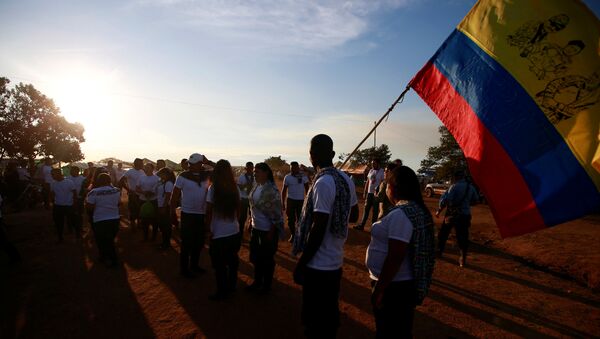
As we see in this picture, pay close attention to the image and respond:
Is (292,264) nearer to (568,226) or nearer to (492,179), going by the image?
(492,179)

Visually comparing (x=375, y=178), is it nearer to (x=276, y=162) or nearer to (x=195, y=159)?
(x=195, y=159)

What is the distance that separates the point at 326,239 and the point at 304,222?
9.5 inches

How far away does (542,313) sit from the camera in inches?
184

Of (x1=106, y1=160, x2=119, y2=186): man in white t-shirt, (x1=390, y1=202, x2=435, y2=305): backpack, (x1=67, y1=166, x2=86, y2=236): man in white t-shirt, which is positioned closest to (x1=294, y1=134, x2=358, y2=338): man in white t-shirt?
(x1=390, y1=202, x2=435, y2=305): backpack

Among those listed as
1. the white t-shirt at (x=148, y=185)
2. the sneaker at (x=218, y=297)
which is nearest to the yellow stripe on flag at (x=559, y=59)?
the sneaker at (x=218, y=297)

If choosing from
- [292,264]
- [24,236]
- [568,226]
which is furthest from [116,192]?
[568,226]

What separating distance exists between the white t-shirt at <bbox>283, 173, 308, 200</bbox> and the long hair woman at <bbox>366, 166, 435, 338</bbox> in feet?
17.7

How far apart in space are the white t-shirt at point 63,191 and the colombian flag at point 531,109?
342 inches

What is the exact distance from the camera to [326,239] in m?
2.66

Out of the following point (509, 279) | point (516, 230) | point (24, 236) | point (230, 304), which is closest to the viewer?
point (516, 230)

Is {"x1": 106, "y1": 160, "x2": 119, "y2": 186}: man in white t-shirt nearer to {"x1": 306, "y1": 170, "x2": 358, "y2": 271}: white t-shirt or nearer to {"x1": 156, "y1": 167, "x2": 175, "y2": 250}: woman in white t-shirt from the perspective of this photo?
{"x1": 156, "y1": 167, "x2": 175, "y2": 250}: woman in white t-shirt

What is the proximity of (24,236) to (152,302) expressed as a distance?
7.18m

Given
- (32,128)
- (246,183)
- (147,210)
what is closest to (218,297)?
(246,183)

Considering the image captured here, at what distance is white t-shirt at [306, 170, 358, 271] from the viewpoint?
2.50 metres
